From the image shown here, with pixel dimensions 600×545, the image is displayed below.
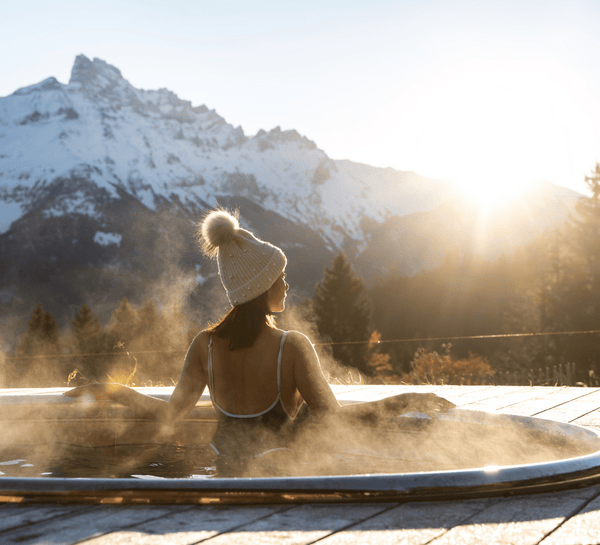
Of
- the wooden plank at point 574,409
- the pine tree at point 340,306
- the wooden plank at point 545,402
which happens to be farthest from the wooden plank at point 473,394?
the pine tree at point 340,306

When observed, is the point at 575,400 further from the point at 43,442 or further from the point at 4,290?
the point at 4,290

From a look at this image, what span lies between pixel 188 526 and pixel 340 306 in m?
37.5

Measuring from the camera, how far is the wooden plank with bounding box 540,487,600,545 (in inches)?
43.3

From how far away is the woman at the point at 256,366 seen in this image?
2.11 m

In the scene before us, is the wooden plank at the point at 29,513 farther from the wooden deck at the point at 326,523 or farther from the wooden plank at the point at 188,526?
the wooden plank at the point at 188,526

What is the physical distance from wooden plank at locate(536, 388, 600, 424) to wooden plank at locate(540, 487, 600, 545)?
4.58ft

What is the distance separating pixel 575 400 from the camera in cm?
355

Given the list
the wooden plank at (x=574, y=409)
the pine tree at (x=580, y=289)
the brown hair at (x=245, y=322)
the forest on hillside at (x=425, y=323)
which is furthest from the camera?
the forest on hillside at (x=425, y=323)

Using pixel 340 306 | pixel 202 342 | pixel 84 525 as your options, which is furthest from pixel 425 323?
pixel 84 525

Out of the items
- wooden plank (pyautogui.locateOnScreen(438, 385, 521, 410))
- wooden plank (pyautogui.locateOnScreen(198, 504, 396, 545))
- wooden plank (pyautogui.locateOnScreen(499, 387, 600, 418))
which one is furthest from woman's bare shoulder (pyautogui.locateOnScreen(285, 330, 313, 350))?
wooden plank (pyautogui.locateOnScreen(438, 385, 521, 410))

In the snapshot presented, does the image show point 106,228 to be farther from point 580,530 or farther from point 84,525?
point 580,530

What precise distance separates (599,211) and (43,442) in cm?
3281

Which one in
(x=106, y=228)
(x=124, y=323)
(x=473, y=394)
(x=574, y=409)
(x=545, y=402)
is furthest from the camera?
(x=106, y=228)

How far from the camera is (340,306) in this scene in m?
38.5
